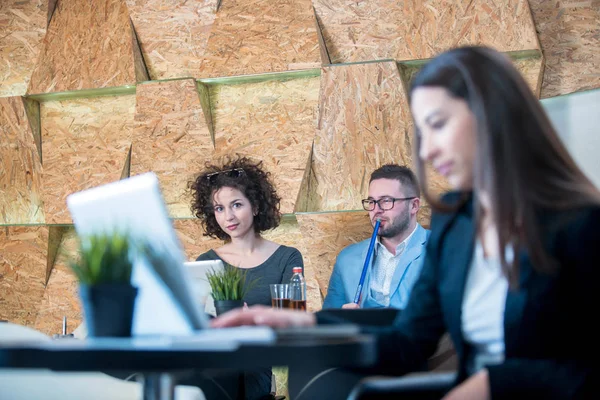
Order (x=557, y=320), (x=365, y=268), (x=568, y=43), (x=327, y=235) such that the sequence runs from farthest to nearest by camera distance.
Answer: (x=327, y=235) < (x=568, y=43) < (x=365, y=268) < (x=557, y=320)

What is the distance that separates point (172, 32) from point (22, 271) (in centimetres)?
167

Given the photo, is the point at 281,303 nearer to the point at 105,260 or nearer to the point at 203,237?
the point at 105,260

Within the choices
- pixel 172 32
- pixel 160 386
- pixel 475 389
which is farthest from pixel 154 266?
pixel 172 32

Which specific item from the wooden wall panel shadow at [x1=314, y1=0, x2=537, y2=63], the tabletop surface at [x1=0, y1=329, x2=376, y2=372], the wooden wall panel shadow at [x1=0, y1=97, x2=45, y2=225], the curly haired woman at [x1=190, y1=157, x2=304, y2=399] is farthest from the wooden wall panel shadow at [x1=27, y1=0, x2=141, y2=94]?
the tabletop surface at [x1=0, y1=329, x2=376, y2=372]

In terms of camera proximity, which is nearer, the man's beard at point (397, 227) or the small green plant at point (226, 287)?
the small green plant at point (226, 287)

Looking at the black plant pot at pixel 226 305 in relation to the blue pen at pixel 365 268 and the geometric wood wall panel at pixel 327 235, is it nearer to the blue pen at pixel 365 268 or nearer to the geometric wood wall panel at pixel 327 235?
the blue pen at pixel 365 268

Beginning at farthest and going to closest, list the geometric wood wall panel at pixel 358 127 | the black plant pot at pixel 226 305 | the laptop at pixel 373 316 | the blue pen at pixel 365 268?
the geometric wood wall panel at pixel 358 127, the blue pen at pixel 365 268, the black plant pot at pixel 226 305, the laptop at pixel 373 316

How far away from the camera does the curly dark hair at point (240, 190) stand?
3.75 m

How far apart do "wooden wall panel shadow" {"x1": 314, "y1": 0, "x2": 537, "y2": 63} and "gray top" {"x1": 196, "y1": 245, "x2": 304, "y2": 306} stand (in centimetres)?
116

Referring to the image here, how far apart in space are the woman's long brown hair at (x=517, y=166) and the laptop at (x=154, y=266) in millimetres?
336

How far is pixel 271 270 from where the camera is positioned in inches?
141

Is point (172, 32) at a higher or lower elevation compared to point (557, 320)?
higher

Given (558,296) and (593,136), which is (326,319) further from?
(593,136)

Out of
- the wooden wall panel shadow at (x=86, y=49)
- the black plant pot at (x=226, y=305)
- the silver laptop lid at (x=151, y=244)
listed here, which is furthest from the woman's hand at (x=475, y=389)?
the wooden wall panel shadow at (x=86, y=49)
